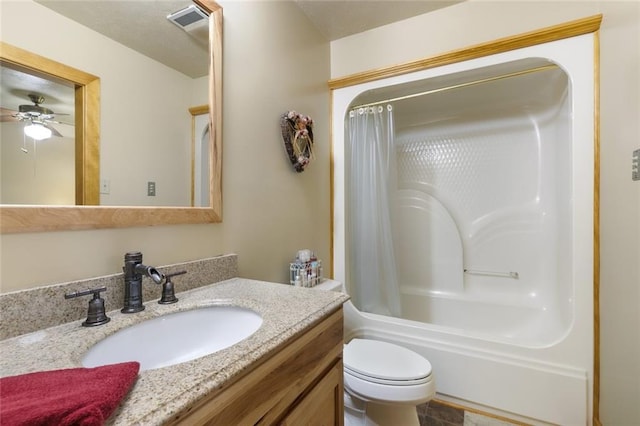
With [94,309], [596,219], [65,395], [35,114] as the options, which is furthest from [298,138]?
[596,219]

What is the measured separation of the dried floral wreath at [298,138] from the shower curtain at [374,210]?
456 millimetres

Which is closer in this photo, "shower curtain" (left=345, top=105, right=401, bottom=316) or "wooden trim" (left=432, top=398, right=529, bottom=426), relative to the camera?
"wooden trim" (left=432, top=398, right=529, bottom=426)

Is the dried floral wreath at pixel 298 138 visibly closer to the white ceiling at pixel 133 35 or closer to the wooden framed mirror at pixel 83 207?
the white ceiling at pixel 133 35

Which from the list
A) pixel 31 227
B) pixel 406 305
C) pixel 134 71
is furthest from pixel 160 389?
pixel 406 305

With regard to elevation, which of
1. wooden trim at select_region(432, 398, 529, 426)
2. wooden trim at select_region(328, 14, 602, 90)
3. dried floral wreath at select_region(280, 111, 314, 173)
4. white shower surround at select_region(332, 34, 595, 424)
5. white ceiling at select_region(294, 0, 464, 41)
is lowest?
wooden trim at select_region(432, 398, 529, 426)

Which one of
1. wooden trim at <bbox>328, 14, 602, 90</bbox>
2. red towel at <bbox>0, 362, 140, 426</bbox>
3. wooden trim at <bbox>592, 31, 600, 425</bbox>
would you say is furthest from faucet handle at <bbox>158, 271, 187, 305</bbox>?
wooden trim at <bbox>592, 31, 600, 425</bbox>

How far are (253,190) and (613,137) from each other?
168 cm

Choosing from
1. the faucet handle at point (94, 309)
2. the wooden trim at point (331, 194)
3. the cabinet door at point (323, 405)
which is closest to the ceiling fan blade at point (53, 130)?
the faucet handle at point (94, 309)

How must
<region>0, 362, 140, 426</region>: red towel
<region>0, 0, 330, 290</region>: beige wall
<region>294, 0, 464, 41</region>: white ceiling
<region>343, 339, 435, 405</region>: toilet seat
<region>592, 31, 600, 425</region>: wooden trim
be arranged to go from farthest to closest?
<region>294, 0, 464, 41</region>: white ceiling < <region>592, 31, 600, 425</region>: wooden trim < <region>343, 339, 435, 405</region>: toilet seat < <region>0, 0, 330, 290</region>: beige wall < <region>0, 362, 140, 426</region>: red towel

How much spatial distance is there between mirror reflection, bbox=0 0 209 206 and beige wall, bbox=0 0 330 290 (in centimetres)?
11

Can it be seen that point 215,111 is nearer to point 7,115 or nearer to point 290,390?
point 7,115

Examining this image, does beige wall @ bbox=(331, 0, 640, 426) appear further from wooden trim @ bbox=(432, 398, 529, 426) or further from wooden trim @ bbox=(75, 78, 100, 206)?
wooden trim @ bbox=(75, 78, 100, 206)

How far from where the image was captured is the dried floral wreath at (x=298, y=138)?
5.31 feet

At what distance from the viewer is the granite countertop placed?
43 centimetres
